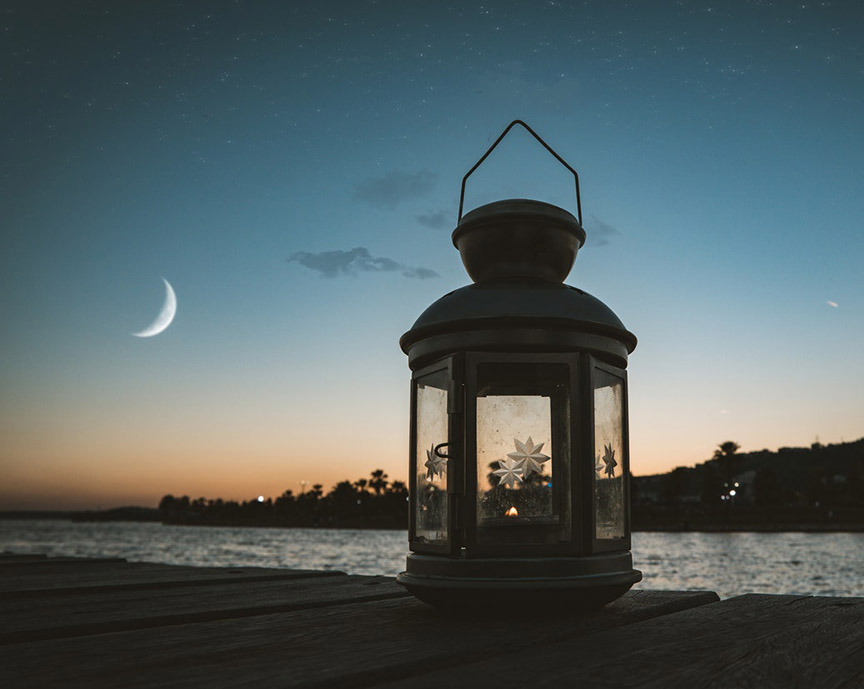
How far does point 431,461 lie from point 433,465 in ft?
0.08

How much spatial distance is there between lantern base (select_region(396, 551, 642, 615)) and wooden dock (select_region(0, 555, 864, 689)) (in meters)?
0.05

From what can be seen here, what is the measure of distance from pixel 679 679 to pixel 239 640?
41.4 inches

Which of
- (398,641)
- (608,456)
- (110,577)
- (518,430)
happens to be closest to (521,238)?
(518,430)

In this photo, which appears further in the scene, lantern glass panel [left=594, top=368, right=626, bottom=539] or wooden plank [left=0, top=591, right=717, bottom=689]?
lantern glass panel [left=594, top=368, right=626, bottom=539]

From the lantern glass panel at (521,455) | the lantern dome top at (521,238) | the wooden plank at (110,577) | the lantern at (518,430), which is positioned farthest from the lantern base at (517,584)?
the wooden plank at (110,577)

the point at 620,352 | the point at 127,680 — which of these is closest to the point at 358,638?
the point at 127,680

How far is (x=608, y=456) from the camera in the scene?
2.71 meters

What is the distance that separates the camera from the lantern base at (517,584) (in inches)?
93.0

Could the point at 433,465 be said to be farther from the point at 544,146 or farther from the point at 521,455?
the point at 544,146

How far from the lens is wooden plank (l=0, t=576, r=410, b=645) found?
2021 mm

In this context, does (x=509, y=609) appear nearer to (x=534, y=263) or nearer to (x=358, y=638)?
(x=358, y=638)

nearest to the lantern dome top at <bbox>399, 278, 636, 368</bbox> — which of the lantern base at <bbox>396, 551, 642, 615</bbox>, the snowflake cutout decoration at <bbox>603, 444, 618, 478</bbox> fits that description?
the snowflake cutout decoration at <bbox>603, 444, 618, 478</bbox>

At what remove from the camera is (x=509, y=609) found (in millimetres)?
2402

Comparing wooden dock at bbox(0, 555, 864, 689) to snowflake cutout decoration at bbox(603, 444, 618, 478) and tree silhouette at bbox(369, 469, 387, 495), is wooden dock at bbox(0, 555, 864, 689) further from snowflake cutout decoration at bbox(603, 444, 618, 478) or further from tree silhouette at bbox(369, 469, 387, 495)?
tree silhouette at bbox(369, 469, 387, 495)
